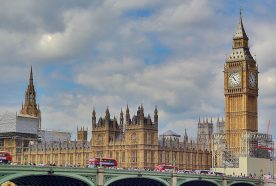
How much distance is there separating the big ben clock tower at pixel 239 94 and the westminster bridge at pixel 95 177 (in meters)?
39.6

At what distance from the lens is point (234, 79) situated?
6255 inches

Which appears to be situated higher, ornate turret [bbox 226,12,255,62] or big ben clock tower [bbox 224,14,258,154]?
ornate turret [bbox 226,12,255,62]

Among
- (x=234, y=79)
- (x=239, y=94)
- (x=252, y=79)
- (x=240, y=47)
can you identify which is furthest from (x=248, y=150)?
(x=240, y=47)

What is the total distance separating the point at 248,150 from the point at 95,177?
69327mm

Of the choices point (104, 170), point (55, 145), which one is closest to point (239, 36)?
point (55, 145)

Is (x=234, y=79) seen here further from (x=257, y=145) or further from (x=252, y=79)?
(x=257, y=145)

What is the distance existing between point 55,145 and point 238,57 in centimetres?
5413

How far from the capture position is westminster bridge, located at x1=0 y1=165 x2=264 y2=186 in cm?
7669

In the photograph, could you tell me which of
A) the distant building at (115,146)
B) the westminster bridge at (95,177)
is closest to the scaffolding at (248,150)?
the distant building at (115,146)

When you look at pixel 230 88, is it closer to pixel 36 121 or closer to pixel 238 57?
pixel 238 57

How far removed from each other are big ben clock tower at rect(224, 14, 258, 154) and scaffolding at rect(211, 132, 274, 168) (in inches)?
65.8

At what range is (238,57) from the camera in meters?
160

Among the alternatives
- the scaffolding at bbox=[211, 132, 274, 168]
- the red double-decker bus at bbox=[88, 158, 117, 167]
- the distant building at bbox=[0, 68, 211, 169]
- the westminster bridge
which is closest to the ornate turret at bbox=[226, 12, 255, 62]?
the scaffolding at bbox=[211, 132, 274, 168]

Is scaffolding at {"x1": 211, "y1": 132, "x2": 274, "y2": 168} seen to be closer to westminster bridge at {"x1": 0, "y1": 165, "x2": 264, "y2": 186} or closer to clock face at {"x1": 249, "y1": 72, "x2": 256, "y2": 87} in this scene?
clock face at {"x1": 249, "y1": 72, "x2": 256, "y2": 87}
